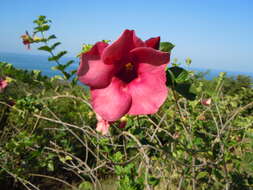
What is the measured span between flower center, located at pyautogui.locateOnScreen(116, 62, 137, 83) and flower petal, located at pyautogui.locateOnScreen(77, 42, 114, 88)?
6 centimetres

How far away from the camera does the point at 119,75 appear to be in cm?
79

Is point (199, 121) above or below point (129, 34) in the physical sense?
below

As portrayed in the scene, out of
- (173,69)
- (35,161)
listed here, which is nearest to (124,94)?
(173,69)

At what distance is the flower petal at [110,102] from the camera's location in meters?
0.70

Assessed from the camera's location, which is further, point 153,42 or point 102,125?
point 102,125

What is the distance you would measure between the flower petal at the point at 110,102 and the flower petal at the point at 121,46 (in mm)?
100

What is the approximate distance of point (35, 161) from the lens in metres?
3.12

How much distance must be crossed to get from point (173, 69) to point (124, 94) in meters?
0.18

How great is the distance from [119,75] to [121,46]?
14 centimetres

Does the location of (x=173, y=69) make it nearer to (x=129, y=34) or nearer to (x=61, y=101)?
(x=129, y=34)

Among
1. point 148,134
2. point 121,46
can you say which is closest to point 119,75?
point 121,46

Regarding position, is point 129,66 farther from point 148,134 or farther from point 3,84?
point 3,84

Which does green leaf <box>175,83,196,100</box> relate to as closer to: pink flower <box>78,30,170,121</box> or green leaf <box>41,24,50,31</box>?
pink flower <box>78,30,170,121</box>

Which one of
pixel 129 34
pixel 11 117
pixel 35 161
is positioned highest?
pixel 129 34
